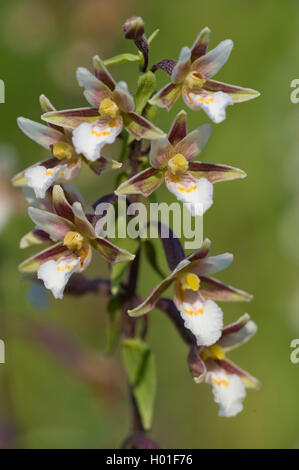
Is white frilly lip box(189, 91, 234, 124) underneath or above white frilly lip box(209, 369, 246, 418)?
above

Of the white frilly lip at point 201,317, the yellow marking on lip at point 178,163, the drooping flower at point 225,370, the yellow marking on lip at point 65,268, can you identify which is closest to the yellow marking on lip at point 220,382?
the drooping flower at point 225,370

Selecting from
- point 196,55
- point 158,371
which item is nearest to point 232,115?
point 158,371

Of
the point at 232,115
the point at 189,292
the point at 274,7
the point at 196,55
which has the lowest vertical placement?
the point at 189,292

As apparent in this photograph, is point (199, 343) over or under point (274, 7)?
under

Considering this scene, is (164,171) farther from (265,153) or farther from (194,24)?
(194,24)

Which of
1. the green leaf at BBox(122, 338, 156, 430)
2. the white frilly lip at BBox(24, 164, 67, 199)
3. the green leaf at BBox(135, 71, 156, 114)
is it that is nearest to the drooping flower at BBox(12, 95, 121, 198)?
the white frilly lip at BBox(24, 164, 67, 199)

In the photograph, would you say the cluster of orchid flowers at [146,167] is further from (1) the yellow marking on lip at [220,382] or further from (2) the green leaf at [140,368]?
(2) the green leaf at [140,368]

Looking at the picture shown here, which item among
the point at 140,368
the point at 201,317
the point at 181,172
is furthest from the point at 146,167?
the point at 140,368

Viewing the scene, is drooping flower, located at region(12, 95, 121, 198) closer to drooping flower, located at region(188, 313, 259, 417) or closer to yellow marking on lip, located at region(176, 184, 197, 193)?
yellow marking on lip, located at region(176, 184, 197, 193)
